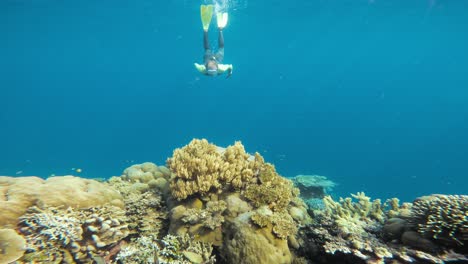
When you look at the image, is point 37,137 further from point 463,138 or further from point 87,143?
point 463,138

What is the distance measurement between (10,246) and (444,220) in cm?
737

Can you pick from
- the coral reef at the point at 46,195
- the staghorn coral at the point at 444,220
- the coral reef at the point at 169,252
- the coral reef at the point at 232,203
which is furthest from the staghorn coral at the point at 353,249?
the coral reef at the point at 46,195

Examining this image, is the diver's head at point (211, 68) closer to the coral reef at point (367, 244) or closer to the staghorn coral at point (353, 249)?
the coral reef at point (367, 244)

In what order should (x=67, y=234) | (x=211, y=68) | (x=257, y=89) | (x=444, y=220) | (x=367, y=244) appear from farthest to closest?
1. (x=257, y=89)
2. (x=211, y=68)
3. (x=67, y=234)
4. (x=367, y=244)
5. (x=444, y=220)

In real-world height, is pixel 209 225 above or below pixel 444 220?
below

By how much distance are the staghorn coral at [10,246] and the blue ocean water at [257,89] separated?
3758cm

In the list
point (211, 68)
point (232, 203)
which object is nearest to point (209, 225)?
point (232, 203)

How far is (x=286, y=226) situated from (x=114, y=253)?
12.0ft

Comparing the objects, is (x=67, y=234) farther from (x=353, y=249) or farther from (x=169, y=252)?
Answer: (x=353, y=249)

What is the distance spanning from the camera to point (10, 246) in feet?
12.2

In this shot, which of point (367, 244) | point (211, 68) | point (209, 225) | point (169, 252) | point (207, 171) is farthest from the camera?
point (211, 68)

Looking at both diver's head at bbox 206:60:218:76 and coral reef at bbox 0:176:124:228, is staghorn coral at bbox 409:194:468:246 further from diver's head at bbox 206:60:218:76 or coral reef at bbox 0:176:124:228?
diver's head at bbox 206:60:218:76

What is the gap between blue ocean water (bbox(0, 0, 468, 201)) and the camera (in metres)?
44.7

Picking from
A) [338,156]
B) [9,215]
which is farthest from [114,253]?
[338,156]
